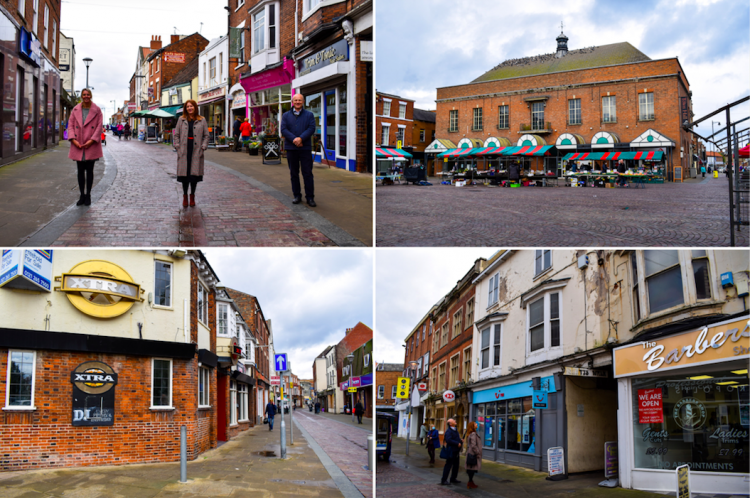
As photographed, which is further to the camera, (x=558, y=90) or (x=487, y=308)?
(x=558, y=90)

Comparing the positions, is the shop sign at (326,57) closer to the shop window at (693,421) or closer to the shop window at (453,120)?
the shop window at (693,421)

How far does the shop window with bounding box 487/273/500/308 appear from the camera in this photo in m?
14.9

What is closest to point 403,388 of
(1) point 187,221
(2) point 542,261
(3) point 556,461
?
(2) point 542,261

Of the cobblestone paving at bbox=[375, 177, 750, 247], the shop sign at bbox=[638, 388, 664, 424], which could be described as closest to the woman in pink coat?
the cobblestone paving at bbox=[375, 177, 750, 247]

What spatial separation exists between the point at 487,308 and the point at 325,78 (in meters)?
8.25

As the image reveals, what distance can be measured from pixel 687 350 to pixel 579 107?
1261 inches

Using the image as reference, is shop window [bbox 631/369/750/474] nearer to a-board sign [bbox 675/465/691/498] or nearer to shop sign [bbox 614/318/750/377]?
shop sign [bbox 614/318/750/377]

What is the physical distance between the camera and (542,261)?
40.2 ft

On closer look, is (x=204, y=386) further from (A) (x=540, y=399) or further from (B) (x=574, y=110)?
(B) (x=574, y=110)

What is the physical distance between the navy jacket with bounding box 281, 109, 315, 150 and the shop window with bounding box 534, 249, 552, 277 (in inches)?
250

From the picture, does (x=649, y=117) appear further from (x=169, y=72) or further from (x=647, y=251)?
(x=169, y=72)

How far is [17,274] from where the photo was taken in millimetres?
7922

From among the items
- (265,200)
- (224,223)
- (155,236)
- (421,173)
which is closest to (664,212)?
(265,200)

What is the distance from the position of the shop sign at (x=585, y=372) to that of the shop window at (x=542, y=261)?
9.45 ft
